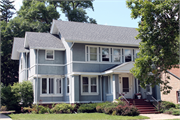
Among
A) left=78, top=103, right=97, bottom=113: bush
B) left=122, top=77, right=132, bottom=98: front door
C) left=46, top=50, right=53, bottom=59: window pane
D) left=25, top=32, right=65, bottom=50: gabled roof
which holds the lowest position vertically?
left=78, top=103, right=97, bottom=113: bush

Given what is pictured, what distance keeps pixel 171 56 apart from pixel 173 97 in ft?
52.9

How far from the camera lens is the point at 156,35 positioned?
41.4 feet

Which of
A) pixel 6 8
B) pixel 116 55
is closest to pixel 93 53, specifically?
pixel 116 55

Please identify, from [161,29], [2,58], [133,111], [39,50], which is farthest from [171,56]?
[2,58]

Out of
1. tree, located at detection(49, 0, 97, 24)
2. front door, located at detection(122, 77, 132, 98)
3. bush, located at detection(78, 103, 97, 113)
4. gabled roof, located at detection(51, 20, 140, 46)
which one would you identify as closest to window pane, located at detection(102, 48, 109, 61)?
gabled roof, located at detection(51, 20, 140, 46)

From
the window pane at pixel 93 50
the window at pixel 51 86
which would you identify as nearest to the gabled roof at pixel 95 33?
the window pane at pixel 93 50

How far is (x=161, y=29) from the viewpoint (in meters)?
12.6

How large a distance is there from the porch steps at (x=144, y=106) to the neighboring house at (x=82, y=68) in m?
1.23

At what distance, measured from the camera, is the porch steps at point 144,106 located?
799 inches

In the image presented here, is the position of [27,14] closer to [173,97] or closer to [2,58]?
[2,58]

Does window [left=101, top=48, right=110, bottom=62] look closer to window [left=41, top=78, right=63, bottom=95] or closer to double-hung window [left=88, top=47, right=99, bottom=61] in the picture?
double-hung window [left=88, top=47, right=99, bottom=61]

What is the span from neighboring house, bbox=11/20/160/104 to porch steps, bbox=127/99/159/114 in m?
1.23

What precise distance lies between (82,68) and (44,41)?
5.33 meters

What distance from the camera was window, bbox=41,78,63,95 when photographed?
2327 cm
